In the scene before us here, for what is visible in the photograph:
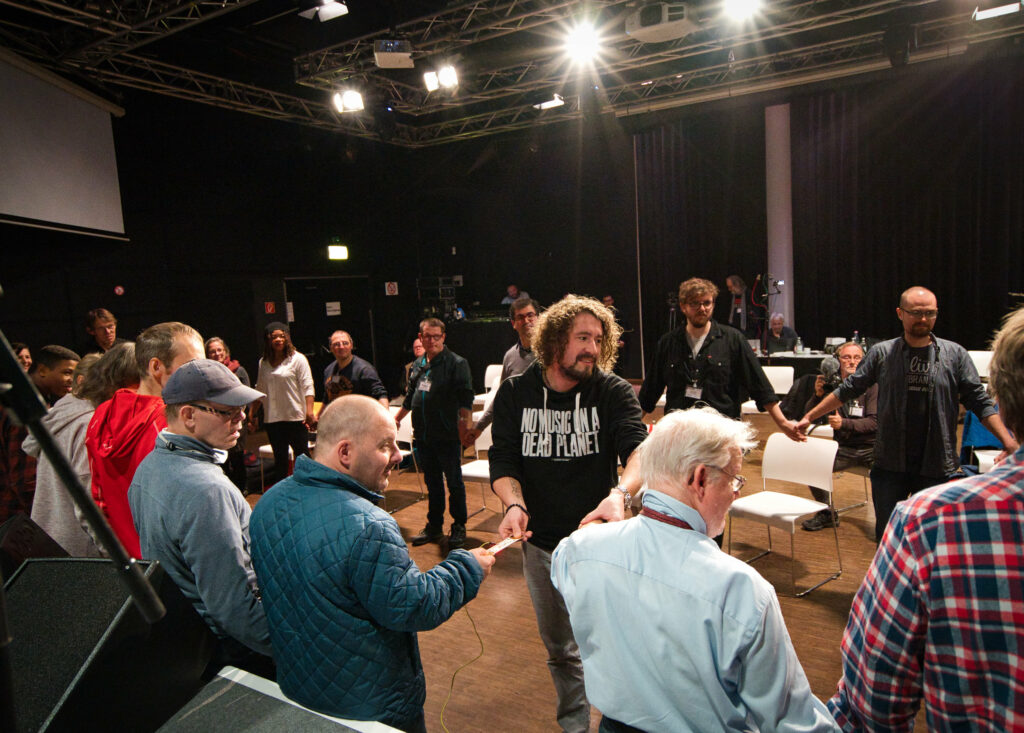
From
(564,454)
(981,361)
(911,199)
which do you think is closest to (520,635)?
(564,454)

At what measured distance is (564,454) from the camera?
2293 mm

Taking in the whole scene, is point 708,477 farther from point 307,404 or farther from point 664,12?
point 664,12

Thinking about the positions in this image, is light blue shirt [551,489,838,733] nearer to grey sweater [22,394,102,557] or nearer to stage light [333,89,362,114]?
grey sweater [22,394,102,557]

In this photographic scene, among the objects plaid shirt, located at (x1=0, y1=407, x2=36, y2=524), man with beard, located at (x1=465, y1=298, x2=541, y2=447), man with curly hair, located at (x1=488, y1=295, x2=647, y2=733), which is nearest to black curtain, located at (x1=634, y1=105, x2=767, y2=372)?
man with beard, located at (x1=465, y1=298, x2=541, y2=447)

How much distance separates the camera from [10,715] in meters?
0.65

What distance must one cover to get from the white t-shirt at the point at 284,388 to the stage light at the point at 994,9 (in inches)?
329

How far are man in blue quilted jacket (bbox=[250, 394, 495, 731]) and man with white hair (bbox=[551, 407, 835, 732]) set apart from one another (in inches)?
15.7

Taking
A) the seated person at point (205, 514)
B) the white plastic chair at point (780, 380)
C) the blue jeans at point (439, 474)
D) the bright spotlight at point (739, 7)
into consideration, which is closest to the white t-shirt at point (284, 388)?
the blue jeans at point (439, 474)

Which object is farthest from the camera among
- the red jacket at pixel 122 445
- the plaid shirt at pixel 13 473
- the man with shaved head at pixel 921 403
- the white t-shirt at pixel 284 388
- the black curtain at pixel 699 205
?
the black curtain at pixel 699 205

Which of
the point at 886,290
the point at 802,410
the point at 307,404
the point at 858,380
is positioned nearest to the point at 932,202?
the point at 886,290

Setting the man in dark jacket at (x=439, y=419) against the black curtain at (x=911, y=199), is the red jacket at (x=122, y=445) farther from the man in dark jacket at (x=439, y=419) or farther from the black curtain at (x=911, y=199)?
the black curtain at (x=911, y=199)

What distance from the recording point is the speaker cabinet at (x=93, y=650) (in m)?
1.25

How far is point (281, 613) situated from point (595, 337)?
1373 millimetres

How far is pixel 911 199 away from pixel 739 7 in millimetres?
5161
